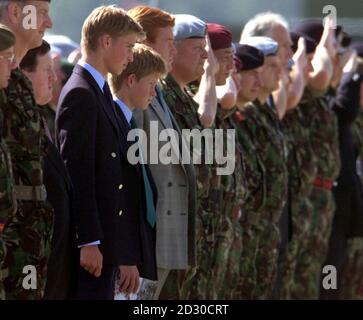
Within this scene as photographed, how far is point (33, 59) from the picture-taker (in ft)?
25.2

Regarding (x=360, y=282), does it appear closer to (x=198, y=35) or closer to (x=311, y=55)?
(x=311, y=55)

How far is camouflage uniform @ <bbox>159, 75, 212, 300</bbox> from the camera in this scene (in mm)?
8344

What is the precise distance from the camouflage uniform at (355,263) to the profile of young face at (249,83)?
268 cm

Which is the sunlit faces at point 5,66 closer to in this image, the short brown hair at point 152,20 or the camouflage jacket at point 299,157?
the short brown hair at point 152,20

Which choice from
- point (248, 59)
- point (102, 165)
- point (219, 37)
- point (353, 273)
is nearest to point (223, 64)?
point (219, 37)

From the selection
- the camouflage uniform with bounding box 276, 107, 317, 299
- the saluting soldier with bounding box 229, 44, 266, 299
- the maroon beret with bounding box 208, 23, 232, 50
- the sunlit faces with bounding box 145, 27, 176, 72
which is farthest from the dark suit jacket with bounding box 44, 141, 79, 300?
the camouflage uniform with bounding box 276, 107, 317, 299

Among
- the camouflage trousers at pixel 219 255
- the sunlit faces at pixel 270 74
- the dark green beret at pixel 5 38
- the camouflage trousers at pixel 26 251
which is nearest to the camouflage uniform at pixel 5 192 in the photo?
the camouflage trousers at pixel 26 251

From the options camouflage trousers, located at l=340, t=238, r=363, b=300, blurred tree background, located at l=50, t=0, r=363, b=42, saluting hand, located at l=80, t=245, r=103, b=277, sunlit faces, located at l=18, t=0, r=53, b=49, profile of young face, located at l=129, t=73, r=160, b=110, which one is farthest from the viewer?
blurred tree background, located at l=50, t=0, r=363, b=42

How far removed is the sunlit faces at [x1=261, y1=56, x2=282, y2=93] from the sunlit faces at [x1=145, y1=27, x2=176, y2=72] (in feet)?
6.72

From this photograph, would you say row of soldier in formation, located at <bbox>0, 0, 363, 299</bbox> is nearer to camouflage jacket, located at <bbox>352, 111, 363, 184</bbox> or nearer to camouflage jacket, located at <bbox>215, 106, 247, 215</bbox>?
camouflage jacket, located at <bbox>215, 106, 247, 215</bbox>

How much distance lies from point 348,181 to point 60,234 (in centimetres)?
519

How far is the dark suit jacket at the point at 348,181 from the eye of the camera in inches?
468

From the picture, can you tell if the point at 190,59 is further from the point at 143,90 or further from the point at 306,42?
the point at 306,42

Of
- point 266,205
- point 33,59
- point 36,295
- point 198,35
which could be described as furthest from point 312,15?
point 36,295
